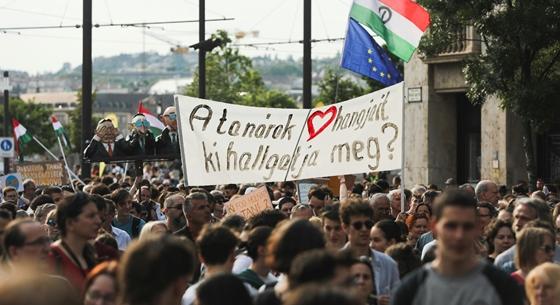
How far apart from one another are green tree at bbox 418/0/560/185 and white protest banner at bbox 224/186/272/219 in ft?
28.3

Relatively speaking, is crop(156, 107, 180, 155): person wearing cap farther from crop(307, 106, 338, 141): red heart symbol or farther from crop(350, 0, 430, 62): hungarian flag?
crop(307, 106, 338, 141): red heart symbol

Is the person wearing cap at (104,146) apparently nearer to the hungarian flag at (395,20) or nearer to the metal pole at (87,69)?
the hungarian flag at (395,20)

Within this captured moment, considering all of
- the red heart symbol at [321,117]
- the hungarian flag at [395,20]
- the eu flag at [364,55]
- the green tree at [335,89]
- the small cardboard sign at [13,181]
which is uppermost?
the green tree at [335,89]

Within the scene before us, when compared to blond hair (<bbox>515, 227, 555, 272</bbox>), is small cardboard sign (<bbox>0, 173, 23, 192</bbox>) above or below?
above

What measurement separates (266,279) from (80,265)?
45.4 inches

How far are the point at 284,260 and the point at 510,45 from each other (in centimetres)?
1673

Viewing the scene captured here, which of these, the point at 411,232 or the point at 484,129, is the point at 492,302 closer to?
the point at 411,232

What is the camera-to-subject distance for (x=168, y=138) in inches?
831

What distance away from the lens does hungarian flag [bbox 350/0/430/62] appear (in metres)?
19.9

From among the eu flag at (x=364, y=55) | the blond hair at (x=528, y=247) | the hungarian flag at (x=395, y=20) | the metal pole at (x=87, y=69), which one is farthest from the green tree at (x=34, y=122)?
the blond hair at (x=528, y=247)

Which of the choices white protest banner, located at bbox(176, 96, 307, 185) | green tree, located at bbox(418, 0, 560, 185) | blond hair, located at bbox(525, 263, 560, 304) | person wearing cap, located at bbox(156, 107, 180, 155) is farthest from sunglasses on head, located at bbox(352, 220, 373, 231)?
green tree, located at bbox(418, 0, 560, 185)

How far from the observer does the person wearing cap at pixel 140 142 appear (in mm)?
20391

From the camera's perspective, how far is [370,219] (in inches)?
380

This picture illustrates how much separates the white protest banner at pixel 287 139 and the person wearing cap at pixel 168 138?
4282 mm
